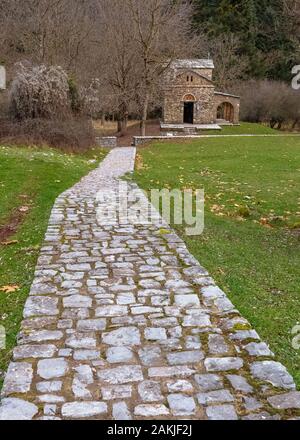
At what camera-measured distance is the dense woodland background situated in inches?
809

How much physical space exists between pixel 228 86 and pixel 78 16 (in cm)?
1688

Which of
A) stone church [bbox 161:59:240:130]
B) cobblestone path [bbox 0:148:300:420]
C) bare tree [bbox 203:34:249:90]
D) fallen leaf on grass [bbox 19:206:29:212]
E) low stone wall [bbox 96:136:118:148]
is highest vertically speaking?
bare tree [bbox 203:34:249:90]

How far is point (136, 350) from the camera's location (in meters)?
3.72

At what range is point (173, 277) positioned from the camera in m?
5.31

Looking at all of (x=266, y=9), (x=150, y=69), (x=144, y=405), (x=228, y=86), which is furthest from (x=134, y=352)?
(x=266, y=9)

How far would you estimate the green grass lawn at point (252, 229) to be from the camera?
4.53m

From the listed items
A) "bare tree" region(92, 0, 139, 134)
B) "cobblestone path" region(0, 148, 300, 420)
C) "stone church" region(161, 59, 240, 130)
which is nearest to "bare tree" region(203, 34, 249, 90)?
"stone church" region(161, 59, 240, 130)

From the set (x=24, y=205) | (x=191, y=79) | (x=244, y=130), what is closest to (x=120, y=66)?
(x=191, y=79)

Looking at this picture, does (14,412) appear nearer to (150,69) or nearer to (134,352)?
(134,352)

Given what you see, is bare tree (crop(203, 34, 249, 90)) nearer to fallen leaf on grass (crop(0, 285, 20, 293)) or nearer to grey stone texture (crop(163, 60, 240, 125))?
grey stone texture (crop(163, 60, 240, 125))

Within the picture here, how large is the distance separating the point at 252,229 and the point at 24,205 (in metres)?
4.75

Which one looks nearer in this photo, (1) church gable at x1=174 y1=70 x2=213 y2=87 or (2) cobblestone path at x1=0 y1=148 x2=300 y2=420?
(2) cobblestone path at x1=0 y1=148 x2=300 y2=420

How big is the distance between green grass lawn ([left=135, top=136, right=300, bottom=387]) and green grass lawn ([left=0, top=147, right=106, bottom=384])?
7.13 ft

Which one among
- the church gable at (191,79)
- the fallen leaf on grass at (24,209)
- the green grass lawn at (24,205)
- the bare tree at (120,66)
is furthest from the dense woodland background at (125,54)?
the fallen leaf on grass at (24,209)
